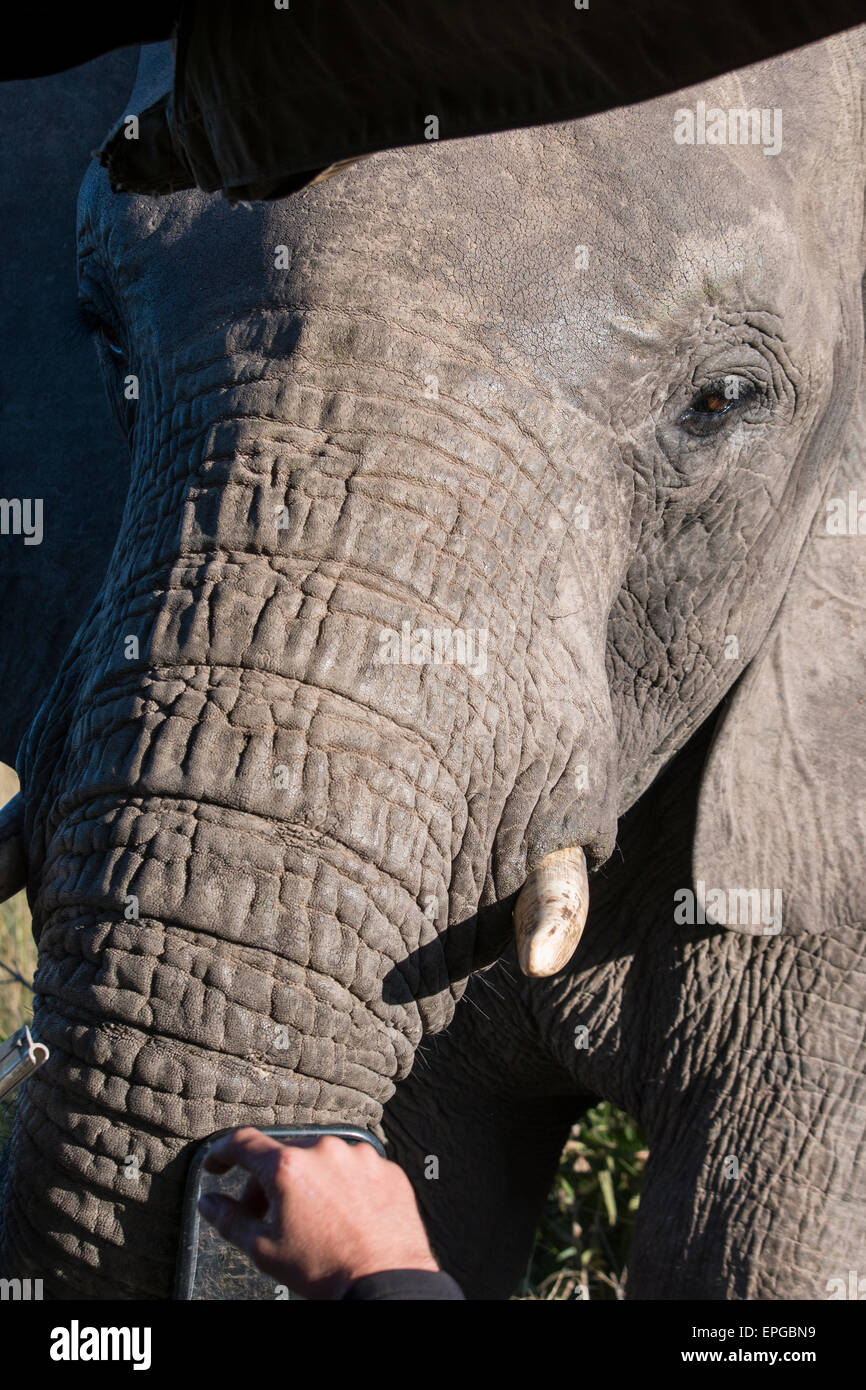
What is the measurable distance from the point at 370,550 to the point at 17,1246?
1.02 m

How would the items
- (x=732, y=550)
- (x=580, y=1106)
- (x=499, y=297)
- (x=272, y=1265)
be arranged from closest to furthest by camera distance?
(x=272, y=1265), (x=499, y=297), (x=732, y=550), (x=580, y=1106)

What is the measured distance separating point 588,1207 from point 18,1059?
3.38 meters

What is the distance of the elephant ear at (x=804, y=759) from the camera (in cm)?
289

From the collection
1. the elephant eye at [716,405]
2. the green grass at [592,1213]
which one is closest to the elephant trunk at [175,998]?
the elephant eye at [716,405]

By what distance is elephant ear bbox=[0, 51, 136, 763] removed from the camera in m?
3.27

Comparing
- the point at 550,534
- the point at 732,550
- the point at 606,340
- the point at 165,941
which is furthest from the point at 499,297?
the point at 165,941

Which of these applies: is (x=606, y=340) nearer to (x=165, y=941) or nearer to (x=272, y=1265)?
(x=165, y=941)

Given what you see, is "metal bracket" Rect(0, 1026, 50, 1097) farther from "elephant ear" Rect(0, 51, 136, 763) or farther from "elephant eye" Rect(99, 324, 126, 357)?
"elephant ear" Rect(0, 51, 136, 763)

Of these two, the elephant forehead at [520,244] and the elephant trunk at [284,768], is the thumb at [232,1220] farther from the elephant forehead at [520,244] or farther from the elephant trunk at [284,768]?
the elephant forehead at [520,244]

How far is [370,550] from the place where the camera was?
2.06 m

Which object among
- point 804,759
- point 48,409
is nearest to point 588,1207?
point 804,759

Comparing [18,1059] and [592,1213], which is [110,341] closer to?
[18,1059]

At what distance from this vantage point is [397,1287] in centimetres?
146

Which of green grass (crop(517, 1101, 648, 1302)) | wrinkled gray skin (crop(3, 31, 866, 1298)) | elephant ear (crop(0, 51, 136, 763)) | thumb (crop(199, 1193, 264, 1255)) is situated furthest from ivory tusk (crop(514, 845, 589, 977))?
green grass (crop(517, 1101, 648, 1302))
